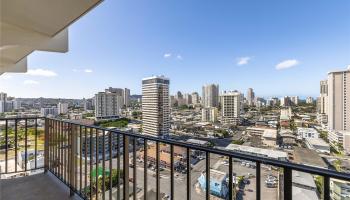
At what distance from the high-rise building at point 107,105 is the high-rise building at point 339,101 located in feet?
61.8

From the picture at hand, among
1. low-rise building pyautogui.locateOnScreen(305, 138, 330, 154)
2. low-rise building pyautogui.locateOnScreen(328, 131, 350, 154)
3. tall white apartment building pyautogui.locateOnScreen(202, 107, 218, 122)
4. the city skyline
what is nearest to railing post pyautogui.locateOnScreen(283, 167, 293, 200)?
the city skyline

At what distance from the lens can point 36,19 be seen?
1760mm

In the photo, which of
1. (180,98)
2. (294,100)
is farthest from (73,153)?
(180,98)

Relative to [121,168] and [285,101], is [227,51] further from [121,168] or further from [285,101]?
[121,168]

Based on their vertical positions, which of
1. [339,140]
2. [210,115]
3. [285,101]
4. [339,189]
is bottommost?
[339,140]

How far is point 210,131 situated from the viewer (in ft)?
59.2

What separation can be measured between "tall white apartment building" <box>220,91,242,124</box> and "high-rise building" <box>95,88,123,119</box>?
12.4 meters

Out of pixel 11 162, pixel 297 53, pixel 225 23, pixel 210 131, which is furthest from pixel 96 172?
pixel 297 53

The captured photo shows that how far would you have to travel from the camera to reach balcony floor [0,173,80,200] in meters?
2.11

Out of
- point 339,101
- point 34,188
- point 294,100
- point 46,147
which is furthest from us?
point 294,100

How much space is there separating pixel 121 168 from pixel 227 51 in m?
24.1

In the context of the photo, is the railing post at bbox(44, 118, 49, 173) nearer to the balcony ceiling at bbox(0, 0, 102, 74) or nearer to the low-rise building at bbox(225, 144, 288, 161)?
the balcony ceiling at bbox(0, 0, 102, 74)

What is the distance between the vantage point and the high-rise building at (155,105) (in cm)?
1620

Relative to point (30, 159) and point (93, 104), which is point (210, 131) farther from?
point (30, 159)
